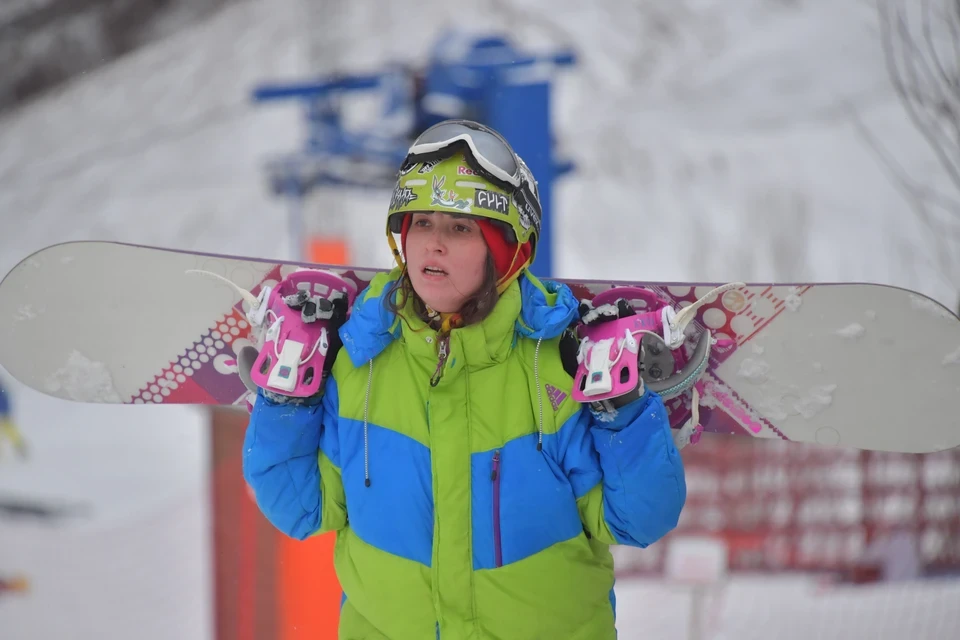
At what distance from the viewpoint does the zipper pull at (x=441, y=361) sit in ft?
5.48

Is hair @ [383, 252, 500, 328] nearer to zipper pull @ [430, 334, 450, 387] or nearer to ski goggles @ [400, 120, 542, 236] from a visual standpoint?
zipper pull @ [430, 334, 450, 387]

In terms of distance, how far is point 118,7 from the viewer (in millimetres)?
29156

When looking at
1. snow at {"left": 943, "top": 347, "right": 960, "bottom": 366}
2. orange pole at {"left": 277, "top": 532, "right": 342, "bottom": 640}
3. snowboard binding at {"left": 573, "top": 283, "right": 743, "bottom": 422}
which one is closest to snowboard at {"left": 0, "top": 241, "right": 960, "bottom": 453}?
snow at {"left": 943, "top": 347, "right": 960, "bottom": 366}

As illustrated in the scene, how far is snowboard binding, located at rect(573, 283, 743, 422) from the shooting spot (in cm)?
164

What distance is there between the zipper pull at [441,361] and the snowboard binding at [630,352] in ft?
0.91

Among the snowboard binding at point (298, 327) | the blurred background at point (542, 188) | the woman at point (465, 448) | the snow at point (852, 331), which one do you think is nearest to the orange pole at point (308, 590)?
the blurred background at point (542, 188)

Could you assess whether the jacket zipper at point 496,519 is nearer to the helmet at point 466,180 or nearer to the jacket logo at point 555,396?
the jacket logo at point 555,396

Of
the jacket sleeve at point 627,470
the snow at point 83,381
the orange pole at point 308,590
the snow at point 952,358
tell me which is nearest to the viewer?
the jacket sleeve at point 627,470

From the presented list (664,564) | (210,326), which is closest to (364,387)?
(210,326)

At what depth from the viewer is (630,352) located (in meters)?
1.70

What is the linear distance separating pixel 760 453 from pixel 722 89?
2891 cm

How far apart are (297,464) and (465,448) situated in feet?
1.31

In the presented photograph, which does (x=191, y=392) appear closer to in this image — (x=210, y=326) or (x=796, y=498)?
(x=210, y=326)

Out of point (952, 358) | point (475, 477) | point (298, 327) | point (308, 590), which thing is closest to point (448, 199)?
point (298, 327)
